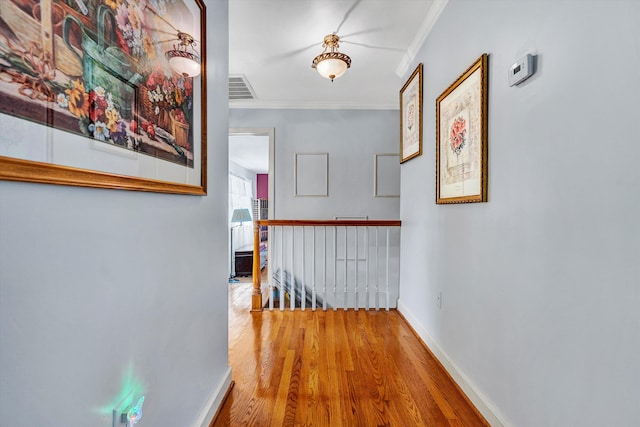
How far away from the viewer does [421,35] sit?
224 cm

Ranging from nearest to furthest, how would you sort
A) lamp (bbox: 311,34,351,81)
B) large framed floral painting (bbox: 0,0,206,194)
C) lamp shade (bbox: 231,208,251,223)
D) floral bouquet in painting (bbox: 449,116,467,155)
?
large framed floral painting (bbox: 0,0,206,194) < floral bouquet in painting (bbox: 449,116,467,155) < lamp (bbox: 311,34,351,81) < lamp shade (bbox: 231,208,251,223)

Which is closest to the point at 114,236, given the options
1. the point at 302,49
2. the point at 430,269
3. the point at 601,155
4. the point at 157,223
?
the point at 157,223

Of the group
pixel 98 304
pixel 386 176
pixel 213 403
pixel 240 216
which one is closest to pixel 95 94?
pixel 98 304

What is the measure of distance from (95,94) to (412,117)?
2.41 m

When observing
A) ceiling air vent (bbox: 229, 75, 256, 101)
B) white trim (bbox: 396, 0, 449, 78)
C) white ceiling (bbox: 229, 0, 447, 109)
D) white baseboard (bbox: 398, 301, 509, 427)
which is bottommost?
white baseboard (bbox: 398, 301, 509, 427)

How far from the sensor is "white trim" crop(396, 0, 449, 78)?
6.36 ft

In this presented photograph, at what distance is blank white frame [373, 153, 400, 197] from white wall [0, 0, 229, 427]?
2.94m

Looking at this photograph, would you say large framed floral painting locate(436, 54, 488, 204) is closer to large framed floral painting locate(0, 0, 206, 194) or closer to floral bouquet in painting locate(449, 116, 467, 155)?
floral bouquet in painting locate(449, 116, 467, 155)

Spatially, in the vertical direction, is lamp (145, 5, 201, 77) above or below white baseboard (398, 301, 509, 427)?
above

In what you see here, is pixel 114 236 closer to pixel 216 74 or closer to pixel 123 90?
pixel 123 90

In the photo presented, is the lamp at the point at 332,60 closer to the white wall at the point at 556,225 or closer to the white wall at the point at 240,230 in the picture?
the white wall at the point at 556,225

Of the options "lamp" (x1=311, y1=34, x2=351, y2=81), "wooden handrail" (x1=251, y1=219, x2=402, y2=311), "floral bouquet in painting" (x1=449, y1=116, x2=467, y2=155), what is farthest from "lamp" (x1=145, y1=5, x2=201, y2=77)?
"wooden handrail" (x1=251, y1=219, x2=402, y2=311)

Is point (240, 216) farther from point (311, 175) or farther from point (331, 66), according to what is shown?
point (331, 66)

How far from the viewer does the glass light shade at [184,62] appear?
100 cm
